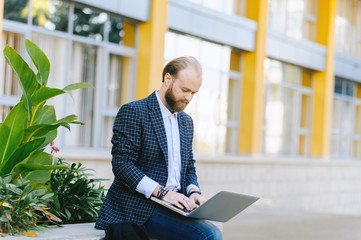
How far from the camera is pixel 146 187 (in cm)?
317

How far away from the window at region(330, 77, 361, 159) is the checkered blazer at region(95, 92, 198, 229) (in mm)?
14868

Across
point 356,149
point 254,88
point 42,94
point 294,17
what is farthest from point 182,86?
point 356,149

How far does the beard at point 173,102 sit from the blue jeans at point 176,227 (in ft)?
2.13

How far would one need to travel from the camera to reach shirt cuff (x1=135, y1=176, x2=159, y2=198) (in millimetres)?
3174

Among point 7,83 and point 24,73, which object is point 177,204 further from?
point 7,83

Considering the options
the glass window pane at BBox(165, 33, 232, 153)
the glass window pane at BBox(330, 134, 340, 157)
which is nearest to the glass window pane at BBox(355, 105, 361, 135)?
the glass window pane at BBox(330, 134, 340, 157)

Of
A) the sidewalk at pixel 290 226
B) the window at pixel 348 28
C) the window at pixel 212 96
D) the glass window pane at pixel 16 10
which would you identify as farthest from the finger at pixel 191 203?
the window at pixel 348 28

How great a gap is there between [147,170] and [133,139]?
0.24m

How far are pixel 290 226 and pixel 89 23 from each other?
5.10m

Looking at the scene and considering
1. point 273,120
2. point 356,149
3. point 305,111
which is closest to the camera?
point 273,120

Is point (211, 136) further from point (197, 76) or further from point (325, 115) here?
point (197, 76)

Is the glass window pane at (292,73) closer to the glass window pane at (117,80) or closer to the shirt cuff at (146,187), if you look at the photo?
the glass window pane at (117,80)

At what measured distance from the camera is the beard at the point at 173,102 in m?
3.39

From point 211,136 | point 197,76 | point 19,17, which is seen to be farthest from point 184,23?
point 197,76
